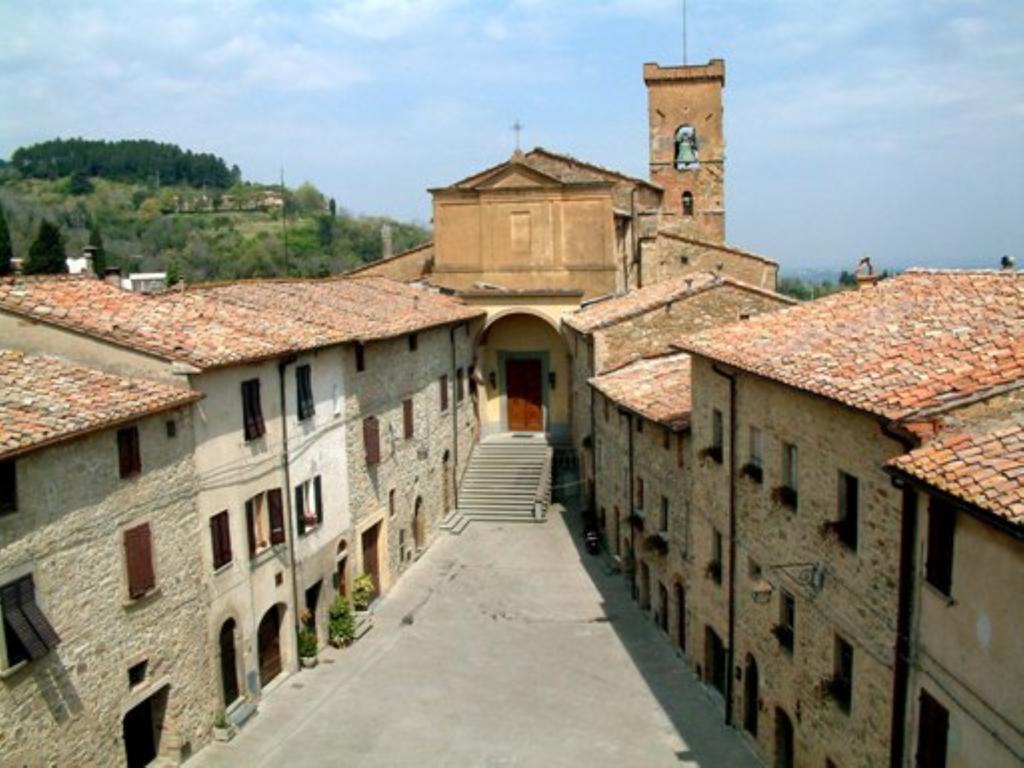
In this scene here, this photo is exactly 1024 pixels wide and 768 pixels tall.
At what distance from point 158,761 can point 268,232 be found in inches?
3854

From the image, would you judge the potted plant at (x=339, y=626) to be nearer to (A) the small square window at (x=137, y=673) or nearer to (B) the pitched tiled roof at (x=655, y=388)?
(A) the small square window at (x=137, y=673)

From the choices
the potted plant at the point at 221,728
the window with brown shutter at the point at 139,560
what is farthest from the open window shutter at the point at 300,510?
the window with brown shutter at the point at 139,560

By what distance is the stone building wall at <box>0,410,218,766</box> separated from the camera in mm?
14477

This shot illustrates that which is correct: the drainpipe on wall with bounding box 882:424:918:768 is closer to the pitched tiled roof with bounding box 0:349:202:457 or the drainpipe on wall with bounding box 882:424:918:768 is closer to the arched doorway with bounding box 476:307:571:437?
the pitched tiled roof with bounding box 0:349:202:457

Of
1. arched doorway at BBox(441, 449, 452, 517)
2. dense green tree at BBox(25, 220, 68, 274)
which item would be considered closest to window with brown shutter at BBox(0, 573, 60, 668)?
arched doorway at BBox(441, 449, 452, 517)

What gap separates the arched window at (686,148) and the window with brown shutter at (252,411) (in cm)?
3949

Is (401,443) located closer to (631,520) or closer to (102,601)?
(631,520)

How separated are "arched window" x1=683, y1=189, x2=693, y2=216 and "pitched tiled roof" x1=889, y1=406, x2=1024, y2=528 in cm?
4588

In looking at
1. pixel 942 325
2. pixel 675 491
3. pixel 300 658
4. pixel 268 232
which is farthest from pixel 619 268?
pixel 268 232

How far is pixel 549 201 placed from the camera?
4038 centimetres

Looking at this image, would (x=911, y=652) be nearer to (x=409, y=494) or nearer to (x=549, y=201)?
(x=409, y=494)

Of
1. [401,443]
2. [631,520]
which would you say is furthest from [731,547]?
[401,443]

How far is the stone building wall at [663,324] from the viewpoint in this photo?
29875 mm

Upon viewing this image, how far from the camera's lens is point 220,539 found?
19734 mm
